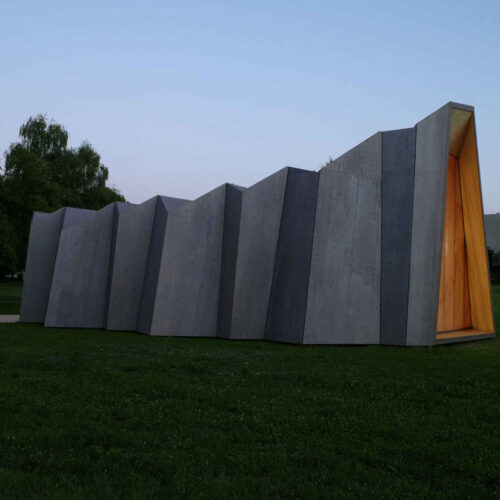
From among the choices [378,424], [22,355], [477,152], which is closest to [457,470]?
[378,424]

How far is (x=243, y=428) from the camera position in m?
6.18

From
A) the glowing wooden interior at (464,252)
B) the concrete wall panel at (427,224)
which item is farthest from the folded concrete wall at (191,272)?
the glowing wooden interior at (464,252)

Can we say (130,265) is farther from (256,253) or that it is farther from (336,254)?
(336,254)

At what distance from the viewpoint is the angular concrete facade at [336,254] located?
15656mm

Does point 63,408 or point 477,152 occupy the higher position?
point 477,152

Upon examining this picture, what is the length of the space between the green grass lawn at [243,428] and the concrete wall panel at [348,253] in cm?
433

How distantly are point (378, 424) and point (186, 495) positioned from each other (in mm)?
3002

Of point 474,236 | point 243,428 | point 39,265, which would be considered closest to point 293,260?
point 474,236

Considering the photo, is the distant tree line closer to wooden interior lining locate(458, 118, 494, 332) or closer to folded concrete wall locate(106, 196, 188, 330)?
folded concrete wall locate(106, 196, 188, 330)

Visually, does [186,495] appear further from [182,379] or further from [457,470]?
[182,379]

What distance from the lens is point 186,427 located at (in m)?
6.15

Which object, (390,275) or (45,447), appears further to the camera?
(390,275)

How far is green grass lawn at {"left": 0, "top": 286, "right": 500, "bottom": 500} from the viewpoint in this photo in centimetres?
461

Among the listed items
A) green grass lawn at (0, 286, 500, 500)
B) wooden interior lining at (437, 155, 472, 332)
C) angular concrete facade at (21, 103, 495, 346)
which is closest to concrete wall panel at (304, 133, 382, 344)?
angular concrete facade at (21, 103, 495, 346)
